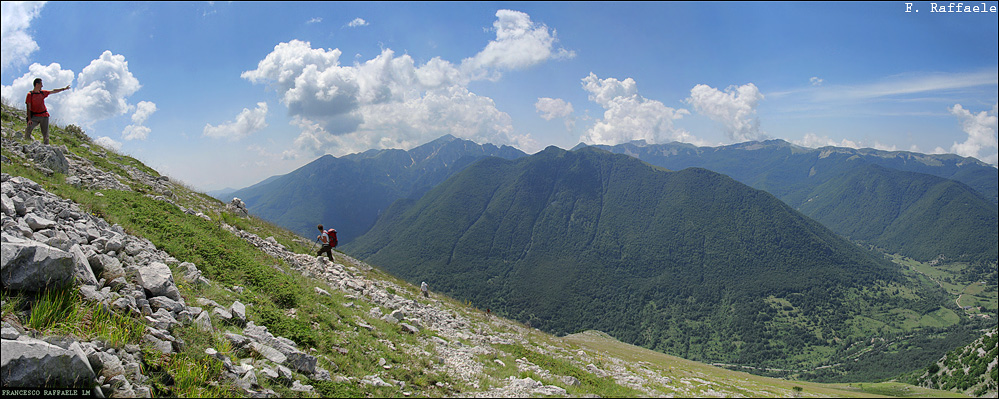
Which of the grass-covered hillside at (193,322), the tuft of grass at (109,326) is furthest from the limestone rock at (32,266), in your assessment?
the tuft of grass at (109,326)

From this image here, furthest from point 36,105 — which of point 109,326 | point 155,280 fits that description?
point 109,326

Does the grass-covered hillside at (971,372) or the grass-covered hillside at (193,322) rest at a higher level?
the grass-covered hillside at (193,322)

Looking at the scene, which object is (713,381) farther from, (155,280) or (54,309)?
(54,309)

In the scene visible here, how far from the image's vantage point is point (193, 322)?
7.60m

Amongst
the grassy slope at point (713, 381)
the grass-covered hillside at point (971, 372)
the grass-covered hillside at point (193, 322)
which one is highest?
the grass-covered hillside at point (193, 322)

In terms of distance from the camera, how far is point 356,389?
8.27 meters

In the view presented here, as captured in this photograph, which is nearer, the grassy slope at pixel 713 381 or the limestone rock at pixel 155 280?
the limestone rock at pixel 155 280

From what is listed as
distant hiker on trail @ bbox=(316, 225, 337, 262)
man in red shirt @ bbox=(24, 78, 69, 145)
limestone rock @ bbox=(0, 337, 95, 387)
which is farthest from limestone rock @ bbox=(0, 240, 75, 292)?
distant hiker on trail @ bbox=(316, 225, 337, 262)

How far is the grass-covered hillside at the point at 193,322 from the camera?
577 centimetres

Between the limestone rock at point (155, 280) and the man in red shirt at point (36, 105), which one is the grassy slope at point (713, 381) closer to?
the limestone rock at point (155, 280)

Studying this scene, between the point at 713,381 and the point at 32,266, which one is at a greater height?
the point at 32,266

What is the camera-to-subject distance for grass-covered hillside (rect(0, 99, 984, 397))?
577cm

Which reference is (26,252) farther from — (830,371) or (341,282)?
(830,371)

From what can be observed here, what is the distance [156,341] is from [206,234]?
8937 millimetres
